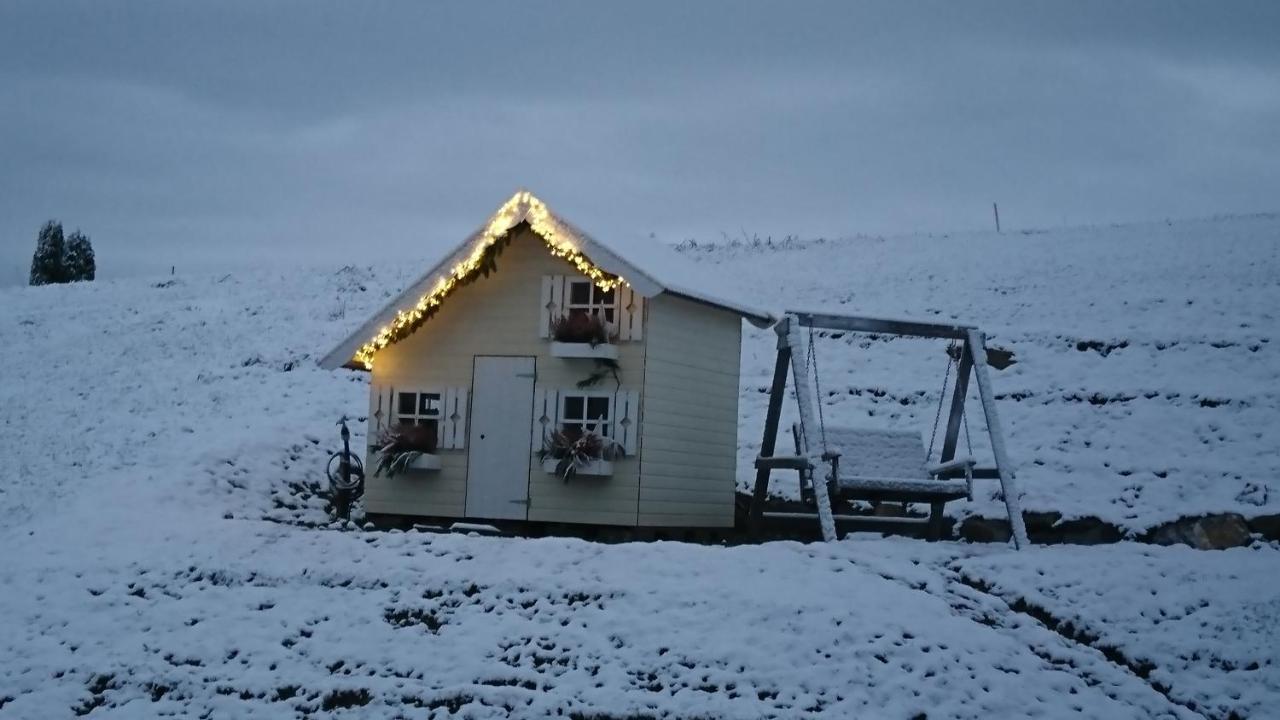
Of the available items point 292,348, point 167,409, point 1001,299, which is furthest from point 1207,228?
point 167,409

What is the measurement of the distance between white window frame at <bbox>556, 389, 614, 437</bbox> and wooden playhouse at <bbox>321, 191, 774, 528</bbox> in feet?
0.06

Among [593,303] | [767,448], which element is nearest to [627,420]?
[593,303]

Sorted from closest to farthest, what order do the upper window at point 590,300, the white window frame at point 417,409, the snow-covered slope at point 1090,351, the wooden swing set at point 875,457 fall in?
1. the wooden swing set at point 875,457
2. the upper window at point 590,300
3. the white window frame at point 417,409
4. the snow-covered slope at point 1090,351

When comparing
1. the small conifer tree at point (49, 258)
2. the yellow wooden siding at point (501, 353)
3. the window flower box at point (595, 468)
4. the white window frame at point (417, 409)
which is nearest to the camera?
the window flower box at point (595, 468)

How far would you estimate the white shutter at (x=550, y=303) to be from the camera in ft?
50.2

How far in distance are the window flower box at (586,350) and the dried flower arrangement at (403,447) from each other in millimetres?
2061

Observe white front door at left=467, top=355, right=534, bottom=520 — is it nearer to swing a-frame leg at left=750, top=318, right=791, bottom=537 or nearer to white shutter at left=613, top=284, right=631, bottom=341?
white shutter at left=613, top=284, right=631, bottom=341

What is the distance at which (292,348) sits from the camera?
26.9m

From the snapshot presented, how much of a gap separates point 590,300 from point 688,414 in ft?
6.41

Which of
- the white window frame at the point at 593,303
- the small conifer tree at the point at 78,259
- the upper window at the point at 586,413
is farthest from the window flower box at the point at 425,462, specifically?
the small conifer tree at the point at 78,259

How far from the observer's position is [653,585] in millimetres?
11805

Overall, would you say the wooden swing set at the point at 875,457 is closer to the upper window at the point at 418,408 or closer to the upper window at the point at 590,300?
the upper window at the point at 590,300

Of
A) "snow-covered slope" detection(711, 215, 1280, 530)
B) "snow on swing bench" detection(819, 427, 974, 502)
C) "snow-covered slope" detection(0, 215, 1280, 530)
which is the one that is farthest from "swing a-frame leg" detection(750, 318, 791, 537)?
"snow-covered slope" detection(711, 215, 1280, 530)

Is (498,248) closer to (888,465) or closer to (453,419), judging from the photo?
(453,419)
